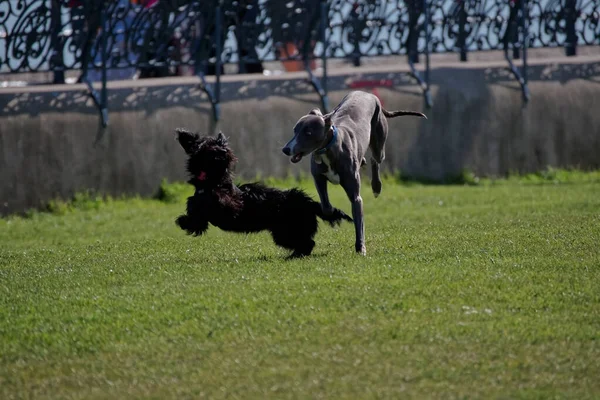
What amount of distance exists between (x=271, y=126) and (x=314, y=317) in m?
10.7

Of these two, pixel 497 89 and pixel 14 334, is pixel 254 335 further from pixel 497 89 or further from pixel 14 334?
pixel 497 89

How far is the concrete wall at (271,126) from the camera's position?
49.8 feet

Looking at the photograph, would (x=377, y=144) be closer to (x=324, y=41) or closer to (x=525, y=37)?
(x=324, y=41)

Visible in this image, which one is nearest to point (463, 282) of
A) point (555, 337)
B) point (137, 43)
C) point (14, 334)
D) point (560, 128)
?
point (555, 337)

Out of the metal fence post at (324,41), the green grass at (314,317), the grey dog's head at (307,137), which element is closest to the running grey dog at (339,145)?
the grey dog's head at (307,137)

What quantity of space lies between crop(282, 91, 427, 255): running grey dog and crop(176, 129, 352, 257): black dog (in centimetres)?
21

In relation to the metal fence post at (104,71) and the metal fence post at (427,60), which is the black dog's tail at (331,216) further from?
the metal fence post at (427,60)

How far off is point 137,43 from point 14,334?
390 inches

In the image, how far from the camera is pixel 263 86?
17.4m

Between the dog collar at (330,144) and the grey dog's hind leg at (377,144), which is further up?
the dog collar at (330,144)

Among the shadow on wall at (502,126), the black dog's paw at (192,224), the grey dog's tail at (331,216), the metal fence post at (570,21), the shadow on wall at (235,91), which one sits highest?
the metal fence post at (570,21)

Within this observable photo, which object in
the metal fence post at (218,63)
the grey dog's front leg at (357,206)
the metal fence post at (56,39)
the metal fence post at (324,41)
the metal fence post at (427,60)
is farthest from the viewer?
the metal fence post at (427,60)

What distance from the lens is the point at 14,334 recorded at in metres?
6.79

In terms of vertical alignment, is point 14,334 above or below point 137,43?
below
